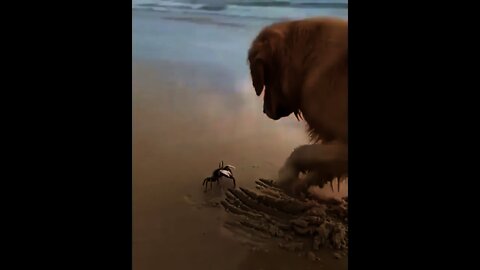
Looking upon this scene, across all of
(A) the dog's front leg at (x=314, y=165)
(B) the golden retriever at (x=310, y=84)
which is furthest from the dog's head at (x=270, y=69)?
(A) the dog's front leg at (x=314, y=165)

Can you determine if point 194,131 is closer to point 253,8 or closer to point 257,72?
point 257,72

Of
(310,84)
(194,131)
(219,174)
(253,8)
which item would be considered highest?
(253,8)

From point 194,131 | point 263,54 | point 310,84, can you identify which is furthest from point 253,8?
point 194,131

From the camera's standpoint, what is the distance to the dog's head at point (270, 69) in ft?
5.32

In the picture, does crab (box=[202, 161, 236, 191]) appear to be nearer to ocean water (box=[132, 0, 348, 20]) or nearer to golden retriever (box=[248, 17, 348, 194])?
golden retriever (box=[248, 17, 348, 194])

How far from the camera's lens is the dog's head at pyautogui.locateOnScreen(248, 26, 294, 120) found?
1623 mm

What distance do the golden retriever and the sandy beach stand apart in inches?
1.2

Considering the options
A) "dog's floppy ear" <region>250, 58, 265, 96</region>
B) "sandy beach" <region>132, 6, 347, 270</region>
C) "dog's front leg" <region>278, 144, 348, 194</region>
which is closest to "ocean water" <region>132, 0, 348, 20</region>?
"sandy beach" <region>132, 6, 347, 270</region>

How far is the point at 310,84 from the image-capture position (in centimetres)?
162

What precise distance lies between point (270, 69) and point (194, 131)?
10.7 inches

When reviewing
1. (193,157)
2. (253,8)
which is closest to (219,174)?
(193,157)

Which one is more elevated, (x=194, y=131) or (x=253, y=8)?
(x=253, y=8)
